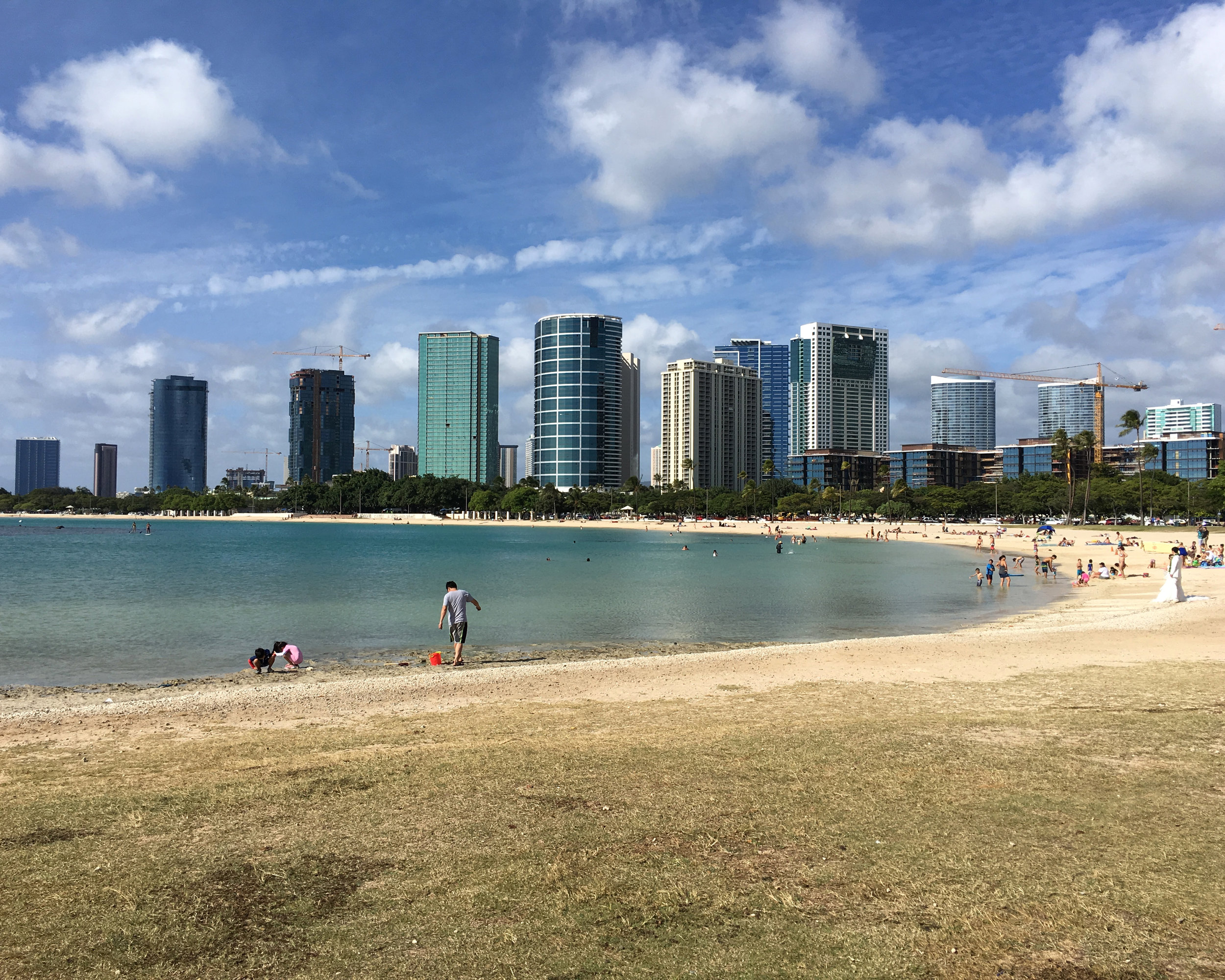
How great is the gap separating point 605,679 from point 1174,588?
78.9 ft

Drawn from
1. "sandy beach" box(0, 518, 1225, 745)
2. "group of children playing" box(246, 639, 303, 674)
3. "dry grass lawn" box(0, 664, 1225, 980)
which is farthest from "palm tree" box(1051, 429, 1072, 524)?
"dry grass lawn" box(0, 664, 1225, 980)

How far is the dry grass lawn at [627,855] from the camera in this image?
16.0 feet

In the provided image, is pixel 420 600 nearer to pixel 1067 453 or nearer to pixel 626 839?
pixel 626 839

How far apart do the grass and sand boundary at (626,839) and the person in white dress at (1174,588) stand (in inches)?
750

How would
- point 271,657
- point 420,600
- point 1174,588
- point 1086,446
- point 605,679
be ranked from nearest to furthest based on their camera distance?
point 605,679
point 271,657
point 1174,588
point 420,600
point 1086,446

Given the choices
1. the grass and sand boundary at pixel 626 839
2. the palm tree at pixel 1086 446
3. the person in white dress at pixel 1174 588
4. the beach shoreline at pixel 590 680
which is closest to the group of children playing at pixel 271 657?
the beach shoreline at pixel 590 680

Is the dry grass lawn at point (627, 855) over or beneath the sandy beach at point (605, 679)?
over

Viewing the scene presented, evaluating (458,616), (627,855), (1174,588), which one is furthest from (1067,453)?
(627,855)

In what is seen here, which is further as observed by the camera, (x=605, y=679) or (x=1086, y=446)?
(x=1086, y=446)

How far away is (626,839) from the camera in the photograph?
669 cm

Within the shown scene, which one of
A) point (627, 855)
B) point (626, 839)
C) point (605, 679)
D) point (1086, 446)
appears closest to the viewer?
point (627, 855)

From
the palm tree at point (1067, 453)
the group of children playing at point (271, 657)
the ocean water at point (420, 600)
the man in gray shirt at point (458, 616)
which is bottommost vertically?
the ocean water at point (420, 600)

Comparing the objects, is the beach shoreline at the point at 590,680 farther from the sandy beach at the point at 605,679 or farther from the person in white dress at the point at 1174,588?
the person in white dress at the point at 1174,588

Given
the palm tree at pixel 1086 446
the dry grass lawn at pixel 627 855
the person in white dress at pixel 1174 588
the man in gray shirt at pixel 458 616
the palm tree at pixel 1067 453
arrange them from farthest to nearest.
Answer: the palm tree at pixel 1067 453 < the palm tree at pixel 1086 446 < the person in white dress at pixel 1174 588 < the man in gray shirt at pixel 458 616 < the dry grass lawn at pixel 627 855
